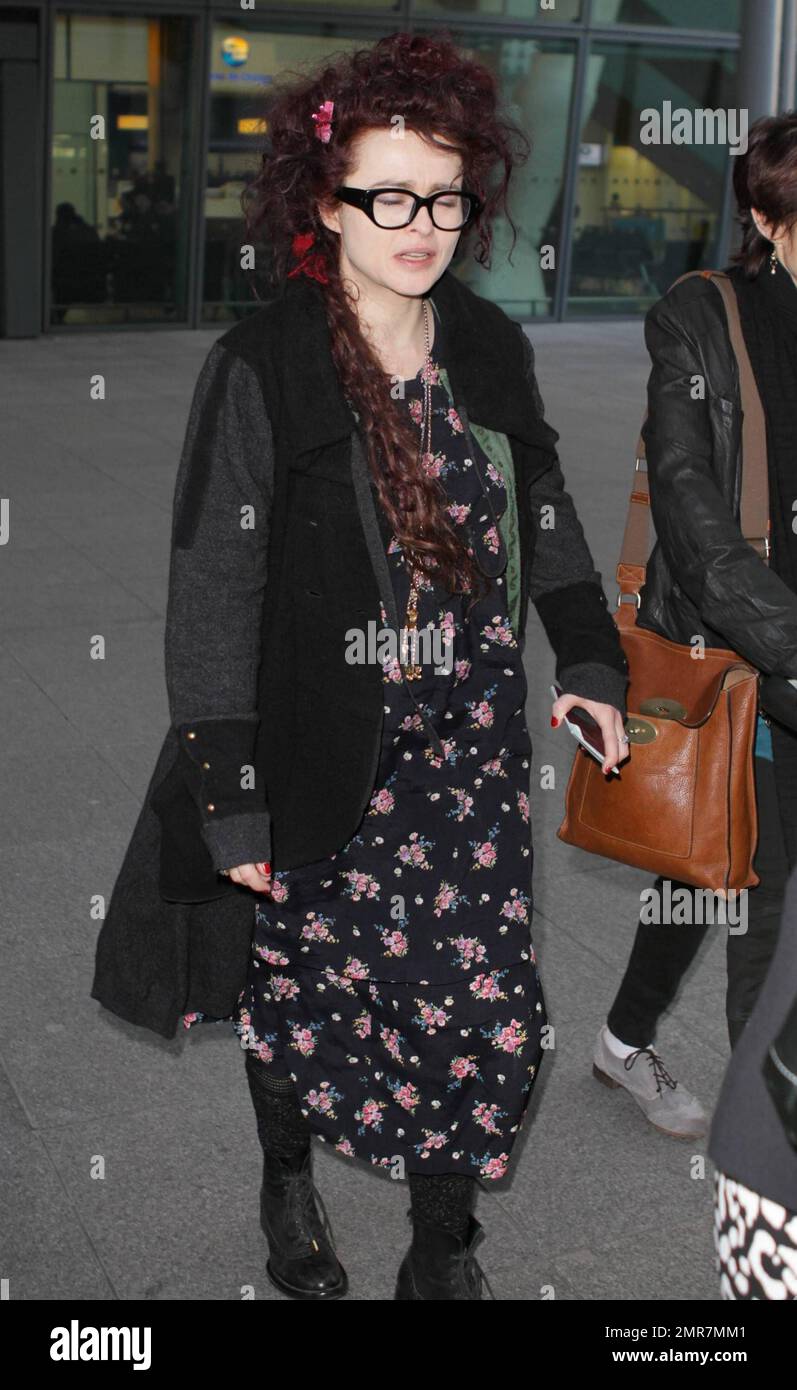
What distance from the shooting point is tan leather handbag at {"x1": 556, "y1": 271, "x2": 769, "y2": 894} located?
3.17m

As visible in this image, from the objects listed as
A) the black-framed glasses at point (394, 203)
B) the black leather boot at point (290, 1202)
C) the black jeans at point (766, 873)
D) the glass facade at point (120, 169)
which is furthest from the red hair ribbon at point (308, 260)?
the glass facade at point (120, 169)

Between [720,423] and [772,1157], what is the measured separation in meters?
1.90

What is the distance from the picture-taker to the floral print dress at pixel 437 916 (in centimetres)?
283

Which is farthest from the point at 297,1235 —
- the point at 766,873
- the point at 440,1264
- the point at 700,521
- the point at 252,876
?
the point at 700,521

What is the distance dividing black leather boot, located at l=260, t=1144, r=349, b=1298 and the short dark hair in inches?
73.9

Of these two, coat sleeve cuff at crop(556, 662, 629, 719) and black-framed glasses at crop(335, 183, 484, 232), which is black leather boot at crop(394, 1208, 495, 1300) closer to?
coat sleeve cuff at crop(556, 662, 629, 719)

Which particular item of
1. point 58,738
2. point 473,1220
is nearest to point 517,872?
point 473,1220

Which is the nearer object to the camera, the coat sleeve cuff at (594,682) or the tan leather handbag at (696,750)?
the coat sleeve cuff at (594,682)

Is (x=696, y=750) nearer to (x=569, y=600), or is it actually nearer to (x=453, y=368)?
(x=569, y=600)

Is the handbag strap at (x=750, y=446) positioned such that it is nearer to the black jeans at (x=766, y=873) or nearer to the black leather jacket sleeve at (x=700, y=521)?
the black leather jacket sleeve at (x=700, y=521)

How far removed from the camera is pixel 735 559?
3.07 meters

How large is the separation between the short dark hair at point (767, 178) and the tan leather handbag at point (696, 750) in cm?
10

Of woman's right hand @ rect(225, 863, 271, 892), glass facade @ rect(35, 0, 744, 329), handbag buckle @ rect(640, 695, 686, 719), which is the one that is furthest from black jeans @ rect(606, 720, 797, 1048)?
glass facade @ rect(35, 0, 744, 329)

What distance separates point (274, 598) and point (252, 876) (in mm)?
443
